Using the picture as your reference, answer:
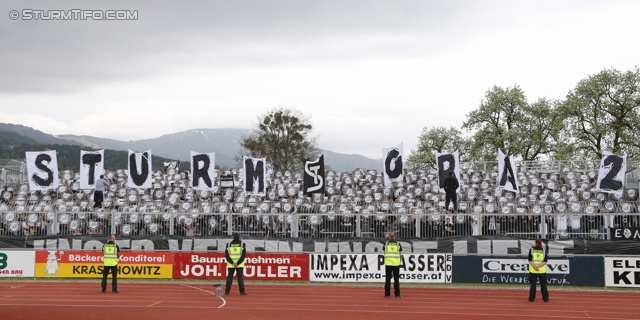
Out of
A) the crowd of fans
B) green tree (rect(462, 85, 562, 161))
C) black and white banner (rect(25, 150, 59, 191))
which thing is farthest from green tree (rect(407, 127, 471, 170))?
black and white banner (rect(25, 150, 59, 191))

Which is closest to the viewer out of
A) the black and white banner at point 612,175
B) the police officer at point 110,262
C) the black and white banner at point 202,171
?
the police officer at point 110,262

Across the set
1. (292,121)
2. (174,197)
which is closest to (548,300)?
(174,197)

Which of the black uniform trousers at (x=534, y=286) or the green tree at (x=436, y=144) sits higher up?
the green tree at (x=436, y=144)

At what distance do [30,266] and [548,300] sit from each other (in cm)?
1693

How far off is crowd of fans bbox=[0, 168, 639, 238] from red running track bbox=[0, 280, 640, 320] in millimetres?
4326

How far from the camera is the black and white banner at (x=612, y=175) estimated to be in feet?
91.4

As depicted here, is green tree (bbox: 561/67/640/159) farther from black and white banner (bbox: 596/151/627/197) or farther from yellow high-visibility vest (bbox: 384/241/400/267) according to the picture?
yellow high-visibility vest (bbox: 384/241/400/267)

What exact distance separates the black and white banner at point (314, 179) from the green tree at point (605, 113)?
34926 mm

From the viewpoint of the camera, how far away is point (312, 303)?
18.0m

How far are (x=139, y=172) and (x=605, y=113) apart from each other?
137 ft

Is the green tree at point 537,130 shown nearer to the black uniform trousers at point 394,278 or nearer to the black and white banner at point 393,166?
the black and white banner at point 393,166

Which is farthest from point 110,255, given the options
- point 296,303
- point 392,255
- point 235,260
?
point 392,255

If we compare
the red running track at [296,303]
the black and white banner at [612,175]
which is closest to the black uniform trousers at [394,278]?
the red running track at [296,303]

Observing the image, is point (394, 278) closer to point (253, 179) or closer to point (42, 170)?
point (253, 179)
